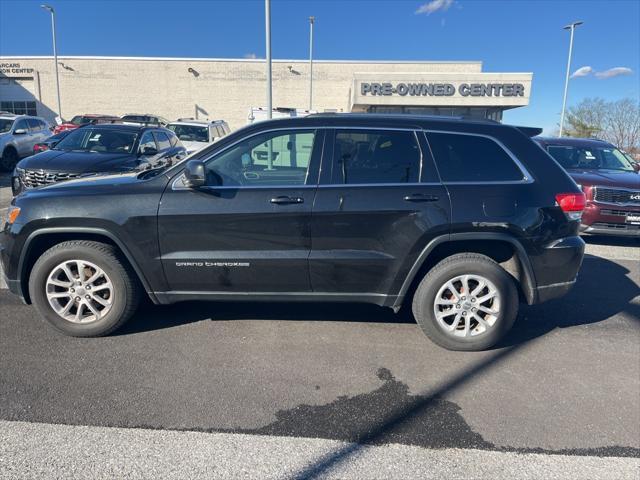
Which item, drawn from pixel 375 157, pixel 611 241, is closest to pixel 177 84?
pixel 611 241

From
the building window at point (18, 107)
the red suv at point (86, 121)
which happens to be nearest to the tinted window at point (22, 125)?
the red suv at point (86, 121)

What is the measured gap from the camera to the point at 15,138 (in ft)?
47.5

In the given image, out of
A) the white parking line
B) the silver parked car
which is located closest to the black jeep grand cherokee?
the white parking line

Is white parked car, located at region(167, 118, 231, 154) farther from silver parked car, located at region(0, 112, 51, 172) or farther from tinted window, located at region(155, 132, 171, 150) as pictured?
tinted window, located at region(155, 132, 171, 150)

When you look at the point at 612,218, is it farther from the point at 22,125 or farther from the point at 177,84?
the point at 177,84

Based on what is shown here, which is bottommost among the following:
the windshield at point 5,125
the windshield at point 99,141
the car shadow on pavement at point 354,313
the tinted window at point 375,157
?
the car shadow on pavement at point 354,313

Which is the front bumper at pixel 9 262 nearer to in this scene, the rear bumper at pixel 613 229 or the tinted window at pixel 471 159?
the tinted window at pixel 471 159

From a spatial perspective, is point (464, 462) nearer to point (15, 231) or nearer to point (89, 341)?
point (89, 341)

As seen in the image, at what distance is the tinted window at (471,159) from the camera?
12.4 feet

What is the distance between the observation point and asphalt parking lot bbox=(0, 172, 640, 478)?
249 cm

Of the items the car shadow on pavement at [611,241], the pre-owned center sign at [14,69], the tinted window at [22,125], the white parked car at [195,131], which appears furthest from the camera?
the pre-owned center sign at [14,69]

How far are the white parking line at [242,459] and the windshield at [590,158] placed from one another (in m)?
7.40

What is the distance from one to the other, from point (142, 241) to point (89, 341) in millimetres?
978

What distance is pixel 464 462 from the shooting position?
2518 mm
